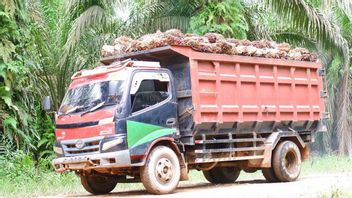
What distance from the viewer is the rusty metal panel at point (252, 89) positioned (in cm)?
1166

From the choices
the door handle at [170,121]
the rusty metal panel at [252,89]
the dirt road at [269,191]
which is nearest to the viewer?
the dirt road at [269,191]

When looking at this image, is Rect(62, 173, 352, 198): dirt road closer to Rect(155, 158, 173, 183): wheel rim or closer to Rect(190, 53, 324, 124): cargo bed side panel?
Rect(155, 158, 173, 183): wheel rim

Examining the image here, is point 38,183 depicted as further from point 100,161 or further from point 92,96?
point 100,161

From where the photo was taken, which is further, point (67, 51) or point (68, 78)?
point (68, 78)

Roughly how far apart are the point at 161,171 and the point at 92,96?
191 cm

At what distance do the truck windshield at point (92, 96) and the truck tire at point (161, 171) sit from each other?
4.07 ft

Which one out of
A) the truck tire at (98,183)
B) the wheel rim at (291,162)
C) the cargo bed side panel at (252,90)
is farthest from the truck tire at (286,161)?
the truck tire at (98,183)

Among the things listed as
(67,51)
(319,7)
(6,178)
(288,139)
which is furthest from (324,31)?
(6,178)

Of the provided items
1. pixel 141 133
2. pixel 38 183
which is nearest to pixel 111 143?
pixel 141 133

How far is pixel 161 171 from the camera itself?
10.9 m

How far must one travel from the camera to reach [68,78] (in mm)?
18625

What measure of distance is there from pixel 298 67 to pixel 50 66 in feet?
25.7

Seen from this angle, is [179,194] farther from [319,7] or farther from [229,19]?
[319,7]

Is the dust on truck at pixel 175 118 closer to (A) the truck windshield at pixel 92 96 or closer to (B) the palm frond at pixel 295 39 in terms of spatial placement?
(A) the truck windshield at pixel 92 96
